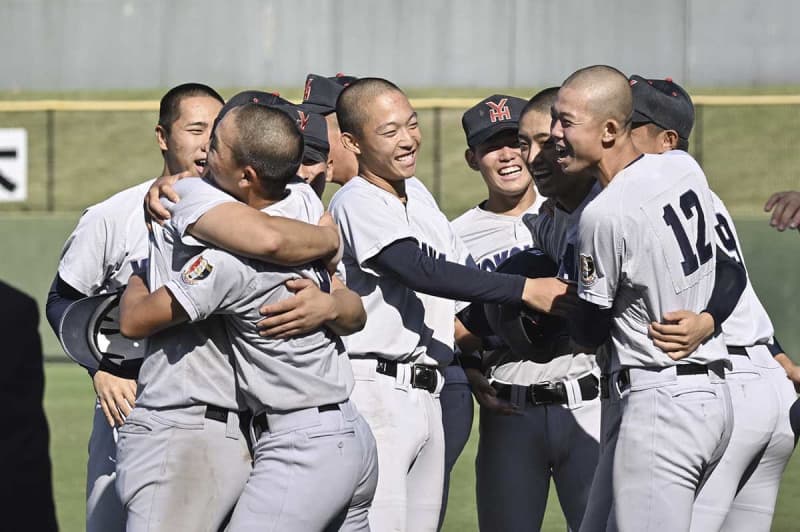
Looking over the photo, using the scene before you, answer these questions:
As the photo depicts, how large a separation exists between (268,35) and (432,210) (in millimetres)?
12599

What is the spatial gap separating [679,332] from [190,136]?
Answer: 1910mm

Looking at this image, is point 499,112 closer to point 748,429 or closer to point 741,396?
point 741,396

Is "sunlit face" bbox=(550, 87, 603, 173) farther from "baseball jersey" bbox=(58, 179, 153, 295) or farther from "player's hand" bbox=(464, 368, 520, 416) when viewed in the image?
"baseball jersey" bbox=(58, 179, 153, 295)

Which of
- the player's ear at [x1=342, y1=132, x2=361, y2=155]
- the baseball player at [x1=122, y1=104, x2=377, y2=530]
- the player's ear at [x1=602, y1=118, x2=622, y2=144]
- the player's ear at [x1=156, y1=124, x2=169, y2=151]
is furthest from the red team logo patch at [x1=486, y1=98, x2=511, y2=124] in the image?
the baseball player at [x1=122, y1=104, x2=377, y2=530]

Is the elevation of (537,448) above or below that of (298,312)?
Result: below

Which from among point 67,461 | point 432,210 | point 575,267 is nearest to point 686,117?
point 575,267

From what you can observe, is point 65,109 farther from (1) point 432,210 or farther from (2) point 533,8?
(1) point 432,210

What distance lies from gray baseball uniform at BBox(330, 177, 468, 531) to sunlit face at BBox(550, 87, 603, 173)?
2.19 ft

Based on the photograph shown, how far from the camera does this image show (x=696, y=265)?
3.84 metres

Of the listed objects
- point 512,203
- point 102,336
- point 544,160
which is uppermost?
point 544,160

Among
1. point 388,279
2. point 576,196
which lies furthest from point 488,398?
point 576,196

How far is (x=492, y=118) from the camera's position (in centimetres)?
516

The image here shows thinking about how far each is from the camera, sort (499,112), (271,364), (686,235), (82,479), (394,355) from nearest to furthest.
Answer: (271,364), (686,235), (394,355), (499,112), (82,479)

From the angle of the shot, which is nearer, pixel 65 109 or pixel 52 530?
pixel 52 530
